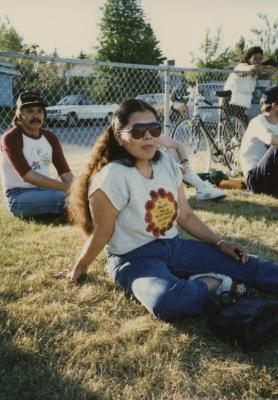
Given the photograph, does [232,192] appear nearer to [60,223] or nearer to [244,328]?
[60,223]

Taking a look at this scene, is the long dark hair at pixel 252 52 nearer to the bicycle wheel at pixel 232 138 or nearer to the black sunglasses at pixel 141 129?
the bicycle wheel at pixel 232 138

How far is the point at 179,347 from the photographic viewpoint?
7.36 feet

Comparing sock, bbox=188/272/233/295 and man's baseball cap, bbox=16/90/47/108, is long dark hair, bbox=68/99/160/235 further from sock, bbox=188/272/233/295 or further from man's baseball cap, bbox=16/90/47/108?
man's baseball cap, bbox=16/90/47/108

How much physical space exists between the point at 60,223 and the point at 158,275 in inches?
84.7

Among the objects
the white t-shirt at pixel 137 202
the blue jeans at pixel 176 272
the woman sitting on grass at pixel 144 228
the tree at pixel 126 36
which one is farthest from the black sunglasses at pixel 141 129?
the tree at pixel 126 36

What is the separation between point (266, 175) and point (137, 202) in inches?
120

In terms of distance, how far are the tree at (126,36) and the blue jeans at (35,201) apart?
37429 millimetres

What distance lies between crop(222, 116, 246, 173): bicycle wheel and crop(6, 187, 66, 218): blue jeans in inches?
147

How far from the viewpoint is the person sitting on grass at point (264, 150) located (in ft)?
16.5

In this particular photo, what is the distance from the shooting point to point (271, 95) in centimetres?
502

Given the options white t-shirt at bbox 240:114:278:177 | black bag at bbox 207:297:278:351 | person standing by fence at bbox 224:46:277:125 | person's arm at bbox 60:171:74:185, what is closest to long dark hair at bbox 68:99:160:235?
black bag at bbox 207:297:278:351

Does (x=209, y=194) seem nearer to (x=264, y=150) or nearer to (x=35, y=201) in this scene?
(x=264, y=150)

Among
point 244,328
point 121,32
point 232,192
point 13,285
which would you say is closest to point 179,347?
point 244,328

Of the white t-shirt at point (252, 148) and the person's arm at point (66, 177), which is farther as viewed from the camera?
the white t-shirt at point (252, 148)
